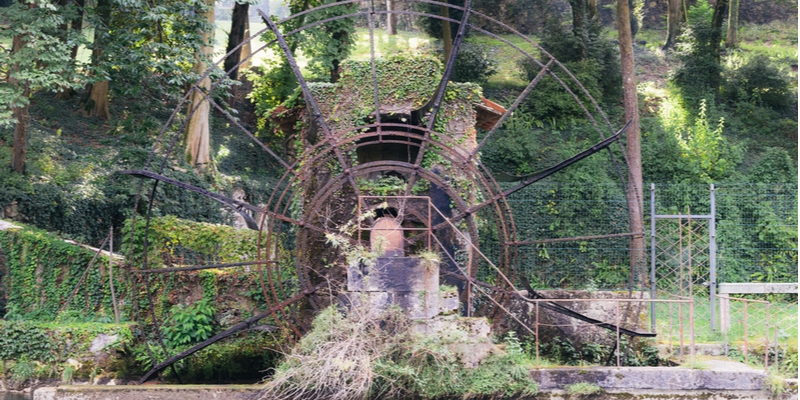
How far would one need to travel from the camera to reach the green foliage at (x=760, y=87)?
24.8 meters

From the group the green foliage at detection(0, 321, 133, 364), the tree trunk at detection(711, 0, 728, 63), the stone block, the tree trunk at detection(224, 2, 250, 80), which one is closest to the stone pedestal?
the stone block

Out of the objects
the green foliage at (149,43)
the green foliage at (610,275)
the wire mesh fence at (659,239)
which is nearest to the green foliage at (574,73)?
the wire mesh fence at (659,239)

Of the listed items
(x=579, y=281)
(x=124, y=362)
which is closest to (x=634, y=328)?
(x=579, y=281)

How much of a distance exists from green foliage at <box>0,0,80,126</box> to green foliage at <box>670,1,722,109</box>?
18042 millimetres

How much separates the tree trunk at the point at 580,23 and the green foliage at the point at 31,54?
15.8m

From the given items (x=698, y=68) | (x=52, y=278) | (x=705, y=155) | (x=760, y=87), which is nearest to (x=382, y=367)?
(x=52, y=278)

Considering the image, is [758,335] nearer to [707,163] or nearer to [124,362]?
[707,163]

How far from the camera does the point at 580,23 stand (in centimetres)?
2555

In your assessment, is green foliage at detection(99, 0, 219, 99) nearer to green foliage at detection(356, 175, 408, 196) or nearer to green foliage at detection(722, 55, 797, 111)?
green foliage at detection(356, 175, 408, 196)

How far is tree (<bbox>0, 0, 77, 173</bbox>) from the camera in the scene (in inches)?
559

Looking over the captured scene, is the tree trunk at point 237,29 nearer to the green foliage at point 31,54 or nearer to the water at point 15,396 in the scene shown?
the green foliage at point 31,54

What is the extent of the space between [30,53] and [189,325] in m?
6.02

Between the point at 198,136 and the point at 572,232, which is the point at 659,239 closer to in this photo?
the point at 572,232

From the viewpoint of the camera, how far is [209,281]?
44.3ft
